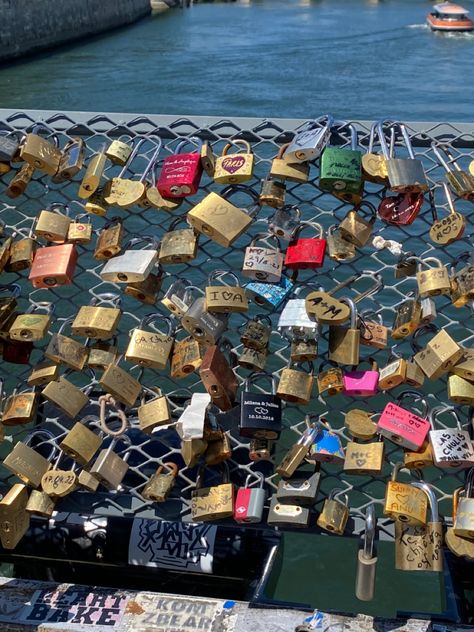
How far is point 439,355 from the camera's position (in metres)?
1.95

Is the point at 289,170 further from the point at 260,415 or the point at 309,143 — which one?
the point at 260,415

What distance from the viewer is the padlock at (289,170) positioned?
2.09m

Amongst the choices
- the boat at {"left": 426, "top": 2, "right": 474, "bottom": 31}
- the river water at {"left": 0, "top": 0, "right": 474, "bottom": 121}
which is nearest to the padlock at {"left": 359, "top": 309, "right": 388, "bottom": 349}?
the river water at {"left": 0, "top": 0, "right": 474, "bottom": 121}

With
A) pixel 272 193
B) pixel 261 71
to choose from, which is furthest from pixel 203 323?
pixel 261 71

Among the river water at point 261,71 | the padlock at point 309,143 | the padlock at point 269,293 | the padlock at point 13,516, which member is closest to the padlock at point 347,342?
the padlock at point 269,293

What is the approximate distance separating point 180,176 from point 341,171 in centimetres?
43

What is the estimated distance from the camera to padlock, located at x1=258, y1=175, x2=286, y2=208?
2107 millimetres

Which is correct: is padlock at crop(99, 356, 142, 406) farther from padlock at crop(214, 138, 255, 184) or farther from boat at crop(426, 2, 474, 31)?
boat at crop(426, 2, 474, 31)

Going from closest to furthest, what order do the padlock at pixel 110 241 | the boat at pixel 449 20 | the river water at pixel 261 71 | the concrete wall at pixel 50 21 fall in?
the padlock at pixel 110 241, the river water at pixel 261 71, the concrete wall at pixel 50 21, the boat at pixel 449 20

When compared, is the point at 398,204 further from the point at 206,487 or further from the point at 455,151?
the point at 206,487

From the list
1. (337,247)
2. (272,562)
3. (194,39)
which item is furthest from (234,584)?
(194,39)

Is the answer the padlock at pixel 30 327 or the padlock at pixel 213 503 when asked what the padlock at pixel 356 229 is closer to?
the padlock at pixel 213 503

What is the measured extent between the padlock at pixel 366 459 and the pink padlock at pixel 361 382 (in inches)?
5.2

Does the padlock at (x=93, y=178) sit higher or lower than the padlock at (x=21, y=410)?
higher
